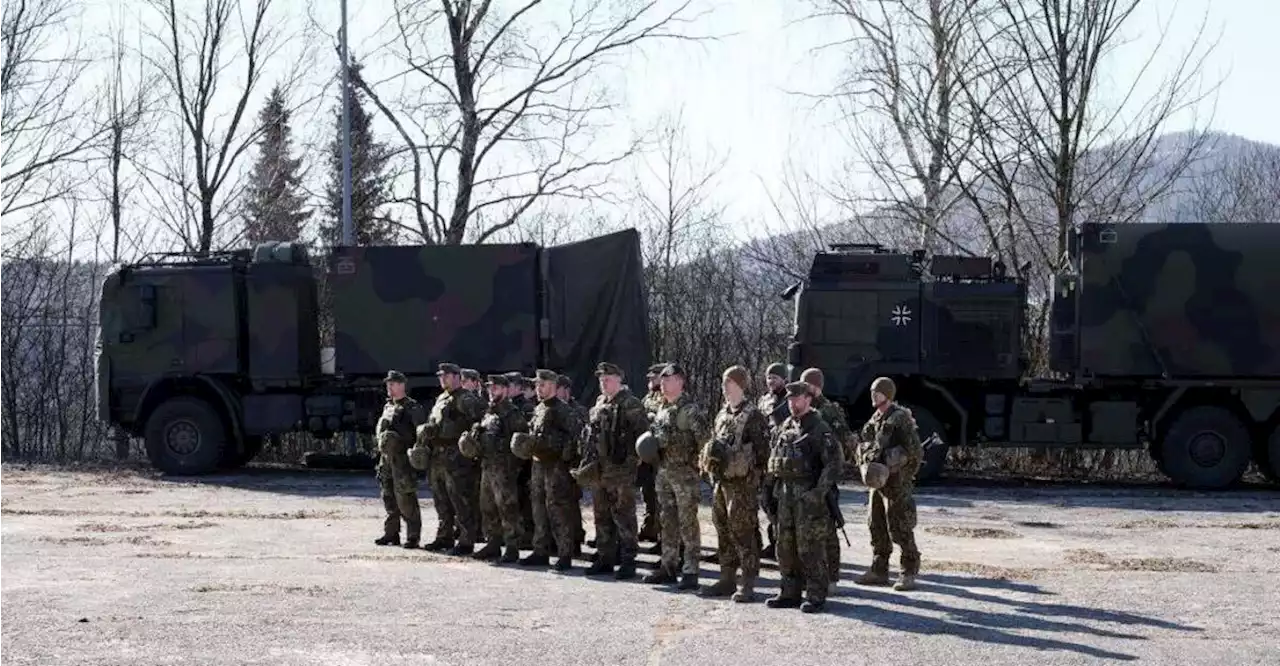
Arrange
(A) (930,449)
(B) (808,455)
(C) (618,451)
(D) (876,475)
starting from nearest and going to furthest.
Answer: (B) (808,455)
(D) (876,475)
(C) (618,451)
(A) (930,449)

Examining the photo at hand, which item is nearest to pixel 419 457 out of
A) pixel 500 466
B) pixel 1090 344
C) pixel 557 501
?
pixel 500 466

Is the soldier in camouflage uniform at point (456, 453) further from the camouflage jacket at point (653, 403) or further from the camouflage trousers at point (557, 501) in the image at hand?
the camouflage jacket at point (653, 403)

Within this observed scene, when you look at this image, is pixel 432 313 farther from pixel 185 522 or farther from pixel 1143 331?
pixel 1143 331

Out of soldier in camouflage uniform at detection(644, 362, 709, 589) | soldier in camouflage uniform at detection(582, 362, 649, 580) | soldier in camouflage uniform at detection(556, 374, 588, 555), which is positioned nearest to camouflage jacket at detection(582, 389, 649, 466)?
soldier in camouflage uniform at detection(582, 362, 649, 580)

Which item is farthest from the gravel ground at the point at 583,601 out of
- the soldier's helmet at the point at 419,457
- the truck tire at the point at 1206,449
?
the truck tire at the point at 1206,449

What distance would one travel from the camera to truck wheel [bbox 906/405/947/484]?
2020 cm

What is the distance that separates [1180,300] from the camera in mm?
20000

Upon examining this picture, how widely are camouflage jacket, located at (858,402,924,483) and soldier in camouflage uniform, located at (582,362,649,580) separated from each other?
175cm

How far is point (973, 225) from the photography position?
27219 millimetres

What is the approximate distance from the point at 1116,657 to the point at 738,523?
285 centimetres

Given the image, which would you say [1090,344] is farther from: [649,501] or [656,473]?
[656,473]

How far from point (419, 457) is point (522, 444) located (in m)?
1.51

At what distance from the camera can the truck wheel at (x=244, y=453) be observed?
2230 centimetres

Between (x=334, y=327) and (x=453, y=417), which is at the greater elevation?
(x=334, y=327)
